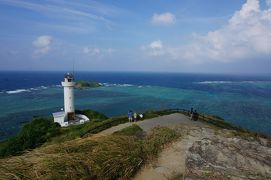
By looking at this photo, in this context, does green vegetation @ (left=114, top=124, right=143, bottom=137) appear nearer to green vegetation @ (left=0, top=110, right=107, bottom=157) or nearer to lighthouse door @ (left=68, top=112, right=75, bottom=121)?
green vegetation @ (left=0, top=110, right=107, bottom=157)

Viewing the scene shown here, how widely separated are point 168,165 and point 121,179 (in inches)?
91.4

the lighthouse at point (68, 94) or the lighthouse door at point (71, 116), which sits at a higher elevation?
the lighthouse at point (68, 94)

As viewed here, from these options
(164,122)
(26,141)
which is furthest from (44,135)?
(164,122)

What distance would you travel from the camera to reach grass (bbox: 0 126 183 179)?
7812 millimetres

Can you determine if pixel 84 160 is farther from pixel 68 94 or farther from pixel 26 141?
pixel 68 94

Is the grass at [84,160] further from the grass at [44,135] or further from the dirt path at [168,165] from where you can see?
the grass at [44,135]

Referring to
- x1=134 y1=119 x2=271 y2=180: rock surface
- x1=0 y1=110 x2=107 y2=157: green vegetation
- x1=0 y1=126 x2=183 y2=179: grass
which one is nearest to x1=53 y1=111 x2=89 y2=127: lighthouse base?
x1=0 y1=110 x2=107 y2=157: green vegetation

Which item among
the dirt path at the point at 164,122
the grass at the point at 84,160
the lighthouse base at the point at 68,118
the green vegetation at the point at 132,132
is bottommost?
the lighthouse base at the point at 68,118

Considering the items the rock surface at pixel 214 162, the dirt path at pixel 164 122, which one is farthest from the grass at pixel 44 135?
the rock surface at pixel 214 162

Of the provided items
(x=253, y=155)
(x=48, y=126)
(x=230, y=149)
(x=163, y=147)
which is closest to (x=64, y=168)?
(x=163, y=147)

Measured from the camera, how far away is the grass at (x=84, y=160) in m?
7.81

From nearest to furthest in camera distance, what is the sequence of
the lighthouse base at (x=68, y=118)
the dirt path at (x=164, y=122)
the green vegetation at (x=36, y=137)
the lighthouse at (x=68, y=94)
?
1. the green vegetation at (x=36, y=137)
2. the dirt path at (x=164, y=122)
3. the lighthouse base at (x=68, y=118)
4. the lighthouse at (x=68, y=94)

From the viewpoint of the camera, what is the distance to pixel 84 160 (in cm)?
873

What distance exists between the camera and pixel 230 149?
32.1ft
